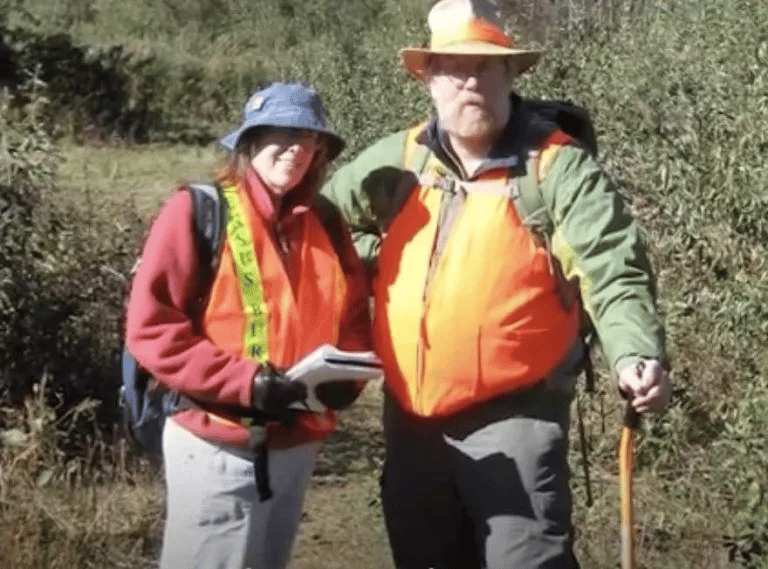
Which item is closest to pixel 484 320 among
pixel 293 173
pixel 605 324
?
pixel 605 324

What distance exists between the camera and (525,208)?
3.49 metres

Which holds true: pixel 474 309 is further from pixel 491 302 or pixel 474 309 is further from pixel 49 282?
pixel 49 282

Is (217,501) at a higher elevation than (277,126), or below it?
below

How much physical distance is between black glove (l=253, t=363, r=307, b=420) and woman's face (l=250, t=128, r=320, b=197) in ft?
1.27

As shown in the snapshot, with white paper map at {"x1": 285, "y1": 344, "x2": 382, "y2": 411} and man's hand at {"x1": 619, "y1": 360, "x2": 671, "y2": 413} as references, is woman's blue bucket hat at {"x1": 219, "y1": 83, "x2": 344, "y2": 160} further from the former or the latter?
man's hand at {"x1": 619, "y1": 360, "x2": 671, "y2": 413}

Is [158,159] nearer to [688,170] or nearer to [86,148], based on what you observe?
[86,148]

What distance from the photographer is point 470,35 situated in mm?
3586

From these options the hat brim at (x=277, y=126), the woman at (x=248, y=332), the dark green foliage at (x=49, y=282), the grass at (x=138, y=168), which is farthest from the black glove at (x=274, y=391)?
the grass at (x=138, y=168)

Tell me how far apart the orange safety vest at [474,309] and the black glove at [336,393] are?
178 millimetres

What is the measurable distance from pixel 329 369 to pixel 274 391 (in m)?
0.12

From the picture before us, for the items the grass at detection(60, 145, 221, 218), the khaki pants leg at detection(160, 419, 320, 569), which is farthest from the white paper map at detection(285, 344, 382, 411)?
the grass at detection(60, 145, 221, 218)

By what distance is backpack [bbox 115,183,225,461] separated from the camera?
337 cm

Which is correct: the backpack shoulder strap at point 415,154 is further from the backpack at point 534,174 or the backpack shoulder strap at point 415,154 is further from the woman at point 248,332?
the woman at point 248,332

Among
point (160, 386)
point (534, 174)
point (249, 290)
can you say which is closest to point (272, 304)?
point (249, 290)
